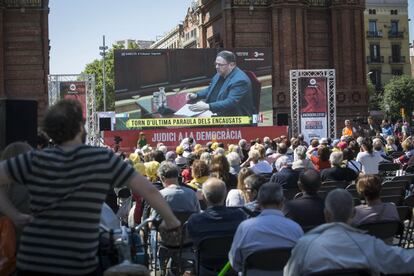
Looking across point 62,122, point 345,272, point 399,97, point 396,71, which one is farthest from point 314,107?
point 396,71

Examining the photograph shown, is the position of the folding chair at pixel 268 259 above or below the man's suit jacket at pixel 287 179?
A: below

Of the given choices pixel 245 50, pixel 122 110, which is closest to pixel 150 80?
pixel 122 110

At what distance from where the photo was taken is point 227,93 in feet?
93.5

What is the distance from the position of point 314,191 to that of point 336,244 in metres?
2.57

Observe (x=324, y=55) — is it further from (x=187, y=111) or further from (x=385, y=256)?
(x=385, y=256)

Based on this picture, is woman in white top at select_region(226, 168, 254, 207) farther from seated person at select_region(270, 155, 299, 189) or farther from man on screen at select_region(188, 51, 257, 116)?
man on screen at select_region(188, 51, 257, 116)

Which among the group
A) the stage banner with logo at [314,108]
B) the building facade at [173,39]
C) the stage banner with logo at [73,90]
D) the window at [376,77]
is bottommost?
the stage banner with logo at [314,108]

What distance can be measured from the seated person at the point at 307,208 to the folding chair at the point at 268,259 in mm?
1342

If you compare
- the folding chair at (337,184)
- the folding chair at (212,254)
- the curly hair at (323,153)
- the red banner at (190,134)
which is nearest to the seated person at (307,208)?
the folding chair at (212,254)

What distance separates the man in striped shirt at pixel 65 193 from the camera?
384cm

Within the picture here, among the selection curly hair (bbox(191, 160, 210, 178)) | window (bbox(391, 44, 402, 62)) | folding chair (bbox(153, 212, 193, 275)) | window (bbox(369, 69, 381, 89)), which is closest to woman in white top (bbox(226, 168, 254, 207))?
folding chair (bbox(153, 212, 193, 275))

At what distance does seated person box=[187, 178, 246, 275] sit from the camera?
5.88 metres

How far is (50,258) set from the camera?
3836 millimetres

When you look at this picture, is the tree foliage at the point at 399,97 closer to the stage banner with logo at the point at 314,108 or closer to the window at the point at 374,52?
the window at the point at 374,52
